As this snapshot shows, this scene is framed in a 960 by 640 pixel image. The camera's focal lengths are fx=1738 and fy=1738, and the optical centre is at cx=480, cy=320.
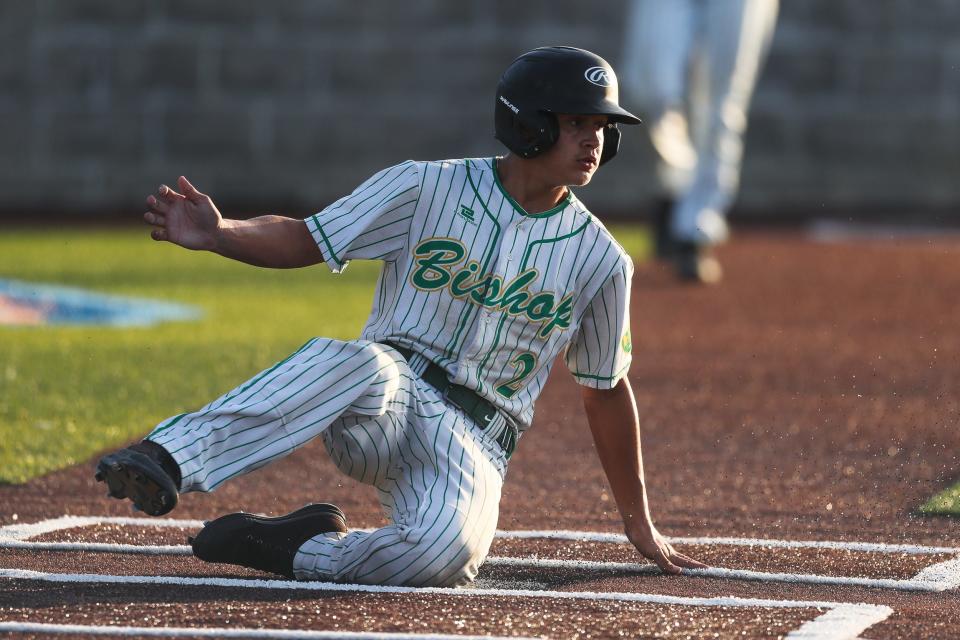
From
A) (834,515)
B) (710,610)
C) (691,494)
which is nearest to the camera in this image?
(710,610)

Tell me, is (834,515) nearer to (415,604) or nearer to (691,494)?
(691,494)

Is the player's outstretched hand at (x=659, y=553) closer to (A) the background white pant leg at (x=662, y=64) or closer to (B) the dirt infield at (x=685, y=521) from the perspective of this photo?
(B) the dirt infield at (x=685, y=521)

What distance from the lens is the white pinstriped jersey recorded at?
3.98 metres

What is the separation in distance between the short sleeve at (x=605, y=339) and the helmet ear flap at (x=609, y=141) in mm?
271

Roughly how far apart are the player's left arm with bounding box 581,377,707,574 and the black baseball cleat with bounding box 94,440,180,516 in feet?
3.75

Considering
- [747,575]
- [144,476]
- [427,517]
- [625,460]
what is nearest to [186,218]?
[144,476]

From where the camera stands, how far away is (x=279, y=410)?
3611 mm

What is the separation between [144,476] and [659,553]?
1.28 metres

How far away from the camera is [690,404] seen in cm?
701

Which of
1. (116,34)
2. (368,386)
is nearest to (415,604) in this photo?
(368,386)

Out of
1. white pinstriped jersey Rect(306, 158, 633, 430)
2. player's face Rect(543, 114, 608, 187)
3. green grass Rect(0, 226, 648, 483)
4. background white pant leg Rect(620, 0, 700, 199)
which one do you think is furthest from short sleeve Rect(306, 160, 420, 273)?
background white pant leg Rect(620, 0, 700, 199)

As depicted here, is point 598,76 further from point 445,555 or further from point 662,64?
point 662,64

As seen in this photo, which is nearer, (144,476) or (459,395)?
(144,476)

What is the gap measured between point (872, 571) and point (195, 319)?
6.00 meters
